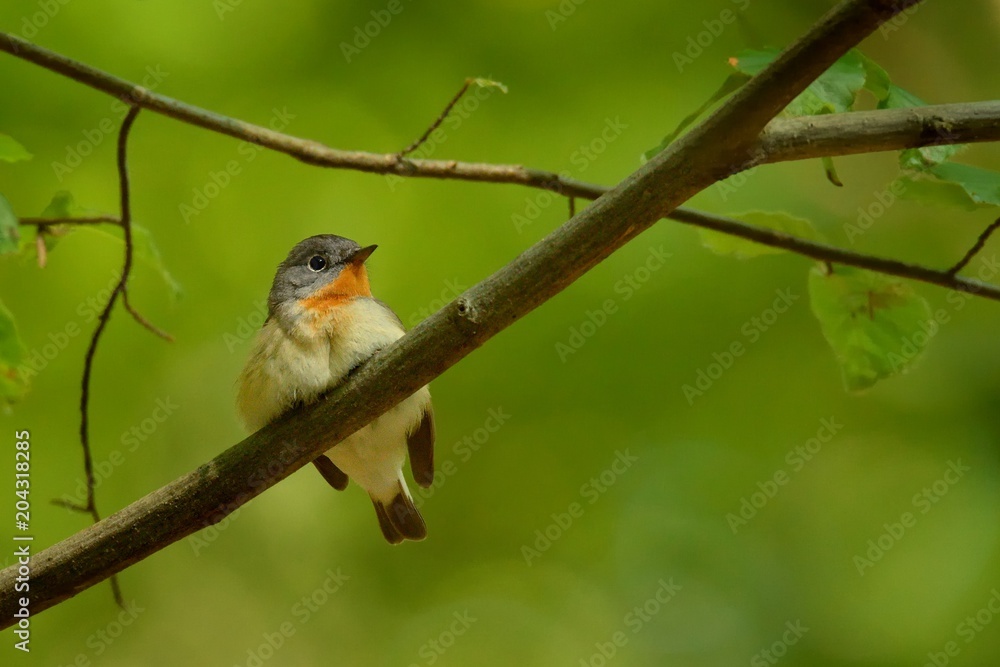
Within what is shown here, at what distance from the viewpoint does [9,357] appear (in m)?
2.57

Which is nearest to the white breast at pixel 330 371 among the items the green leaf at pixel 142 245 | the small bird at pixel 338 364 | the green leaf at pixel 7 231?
the small bird at pixel 338 364

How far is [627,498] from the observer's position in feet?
20.6

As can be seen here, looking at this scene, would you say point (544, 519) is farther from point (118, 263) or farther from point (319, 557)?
point (118, 263)

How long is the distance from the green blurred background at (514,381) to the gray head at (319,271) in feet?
4.52

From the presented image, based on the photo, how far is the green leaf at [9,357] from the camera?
100.0 inches

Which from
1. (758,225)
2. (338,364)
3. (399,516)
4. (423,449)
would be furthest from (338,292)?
(758,225)

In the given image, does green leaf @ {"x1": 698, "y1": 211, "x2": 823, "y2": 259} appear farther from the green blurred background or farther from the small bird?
the green blurred background

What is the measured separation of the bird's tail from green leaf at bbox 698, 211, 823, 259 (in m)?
1.73

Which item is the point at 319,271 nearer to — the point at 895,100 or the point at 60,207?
the point at 60,207

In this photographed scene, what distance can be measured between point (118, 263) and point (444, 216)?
183 centimetres

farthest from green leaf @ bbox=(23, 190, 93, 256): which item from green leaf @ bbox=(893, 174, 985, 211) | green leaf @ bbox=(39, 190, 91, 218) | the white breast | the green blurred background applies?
green leaf @ bbox=(893, 174, 985, 211)

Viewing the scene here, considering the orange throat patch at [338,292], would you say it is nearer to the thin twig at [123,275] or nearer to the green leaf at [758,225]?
the thin twig at [123,275]

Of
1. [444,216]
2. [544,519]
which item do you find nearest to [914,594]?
[544,519]

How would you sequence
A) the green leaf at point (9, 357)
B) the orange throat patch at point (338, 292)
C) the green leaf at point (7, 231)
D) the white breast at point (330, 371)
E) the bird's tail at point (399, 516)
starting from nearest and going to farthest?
the green leaf at point (7, 231) < the green leaf at point (9, 357) < the white breast at point (330, 371) < the orange throat patch at point (338, 292) < the bird's tail at point (399, 516)
